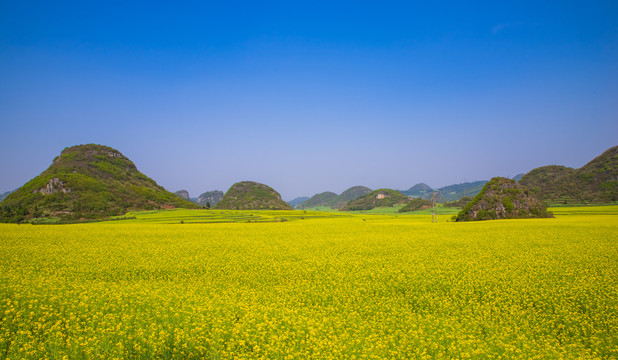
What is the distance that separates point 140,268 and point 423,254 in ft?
64.5

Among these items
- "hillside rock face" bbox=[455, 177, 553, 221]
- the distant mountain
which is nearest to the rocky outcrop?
"hillside rock face" bbox=[455, 177, 553, 221]

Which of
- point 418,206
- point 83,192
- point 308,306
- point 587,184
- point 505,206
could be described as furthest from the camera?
point 418,206

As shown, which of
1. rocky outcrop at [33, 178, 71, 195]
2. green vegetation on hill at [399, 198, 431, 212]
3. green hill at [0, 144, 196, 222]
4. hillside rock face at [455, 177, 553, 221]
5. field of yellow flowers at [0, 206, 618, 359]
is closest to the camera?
field of yellow flowers at [0, 206, 618, 359]

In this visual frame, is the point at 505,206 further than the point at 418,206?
No

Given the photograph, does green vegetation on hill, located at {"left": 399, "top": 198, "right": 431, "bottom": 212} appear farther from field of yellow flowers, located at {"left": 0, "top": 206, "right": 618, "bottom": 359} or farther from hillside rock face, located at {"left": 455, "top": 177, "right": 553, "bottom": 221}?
field of yellow flowers, located at {"left": 0, "top": 206, "right": 618, "bottom": 359}

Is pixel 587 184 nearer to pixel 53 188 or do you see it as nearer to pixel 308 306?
pixel 308 306

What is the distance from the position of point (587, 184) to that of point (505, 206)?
83.6 metres

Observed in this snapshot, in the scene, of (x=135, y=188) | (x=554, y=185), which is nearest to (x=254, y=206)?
(x=135, y=188)

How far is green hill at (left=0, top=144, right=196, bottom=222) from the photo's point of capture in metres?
83.6

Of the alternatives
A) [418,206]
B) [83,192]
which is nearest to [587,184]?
[418,206]

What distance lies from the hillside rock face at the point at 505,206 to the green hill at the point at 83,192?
319 feet

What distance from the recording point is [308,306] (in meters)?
11.8

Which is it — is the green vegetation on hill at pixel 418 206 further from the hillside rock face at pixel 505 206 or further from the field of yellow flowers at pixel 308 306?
the field of yellow flowers at pixel 308 306

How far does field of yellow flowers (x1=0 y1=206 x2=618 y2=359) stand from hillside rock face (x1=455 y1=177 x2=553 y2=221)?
159 ft
